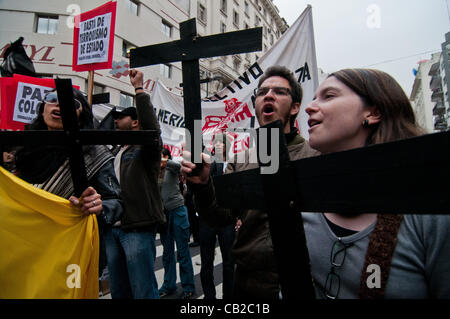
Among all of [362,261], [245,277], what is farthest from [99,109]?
[362,261]

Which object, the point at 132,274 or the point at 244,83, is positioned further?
the point at 244,83

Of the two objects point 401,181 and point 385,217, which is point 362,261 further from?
point 401,181

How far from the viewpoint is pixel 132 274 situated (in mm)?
2293

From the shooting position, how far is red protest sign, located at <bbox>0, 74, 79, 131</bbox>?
3.55 m

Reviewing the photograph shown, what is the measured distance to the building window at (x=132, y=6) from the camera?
16309 millimetres

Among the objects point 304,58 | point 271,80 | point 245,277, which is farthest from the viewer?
point 304,58

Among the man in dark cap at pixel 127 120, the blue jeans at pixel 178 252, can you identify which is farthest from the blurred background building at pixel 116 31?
the man in dark cap at pixel 127 120

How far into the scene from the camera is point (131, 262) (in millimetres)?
2303

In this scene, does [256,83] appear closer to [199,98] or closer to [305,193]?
[199,98]

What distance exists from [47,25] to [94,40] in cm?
1515

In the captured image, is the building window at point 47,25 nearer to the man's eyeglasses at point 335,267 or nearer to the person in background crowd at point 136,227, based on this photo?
Result: the person in background crowd at point 136,227

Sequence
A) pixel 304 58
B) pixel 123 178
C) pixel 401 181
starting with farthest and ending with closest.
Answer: pixel 304 58 → pixel 123 178 → pixel 401 181

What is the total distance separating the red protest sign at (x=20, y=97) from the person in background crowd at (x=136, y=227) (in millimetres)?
2064

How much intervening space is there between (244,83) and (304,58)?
80cm
